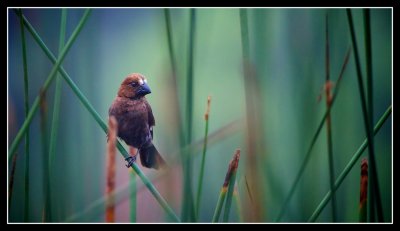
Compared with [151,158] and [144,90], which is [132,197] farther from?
[144,90]

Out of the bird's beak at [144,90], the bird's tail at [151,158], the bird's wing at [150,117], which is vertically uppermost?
the bird's beak at [144,90]

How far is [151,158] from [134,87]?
14.4 inches

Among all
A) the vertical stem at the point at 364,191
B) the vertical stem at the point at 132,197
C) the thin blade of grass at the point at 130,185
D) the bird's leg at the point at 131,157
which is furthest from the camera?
the bird's leg at the point at 131,157

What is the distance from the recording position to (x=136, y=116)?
7.03 feet

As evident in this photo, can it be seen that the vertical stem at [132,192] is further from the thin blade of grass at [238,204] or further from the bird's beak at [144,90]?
the thin blade of grass at [238,204]

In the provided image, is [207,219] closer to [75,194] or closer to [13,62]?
[75,194]

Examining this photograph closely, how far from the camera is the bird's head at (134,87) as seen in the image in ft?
7.00

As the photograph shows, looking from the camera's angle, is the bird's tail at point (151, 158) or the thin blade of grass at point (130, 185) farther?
the bird's tail at point (151, 158)

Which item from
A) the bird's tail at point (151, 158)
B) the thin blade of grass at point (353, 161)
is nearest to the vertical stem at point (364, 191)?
the thin blade of grass at point (353, 161)

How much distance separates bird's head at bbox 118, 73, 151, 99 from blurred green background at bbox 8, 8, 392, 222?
0.12 ft

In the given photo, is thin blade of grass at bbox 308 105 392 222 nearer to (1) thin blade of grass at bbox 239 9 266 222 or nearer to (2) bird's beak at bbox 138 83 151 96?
(1) thin blade of grass at bbox 239 9 266 222

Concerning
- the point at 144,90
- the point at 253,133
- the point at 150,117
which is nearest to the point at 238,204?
the point at 253,133

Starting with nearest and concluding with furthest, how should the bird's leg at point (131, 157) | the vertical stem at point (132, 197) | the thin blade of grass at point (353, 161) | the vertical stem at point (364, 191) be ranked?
the thin blade of grass at point (353, 161) < the vertical stem at point (364, 191) < the vertical stem at point (132, 197) < the bird's leg at point (131, 157)

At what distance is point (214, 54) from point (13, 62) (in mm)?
1018
